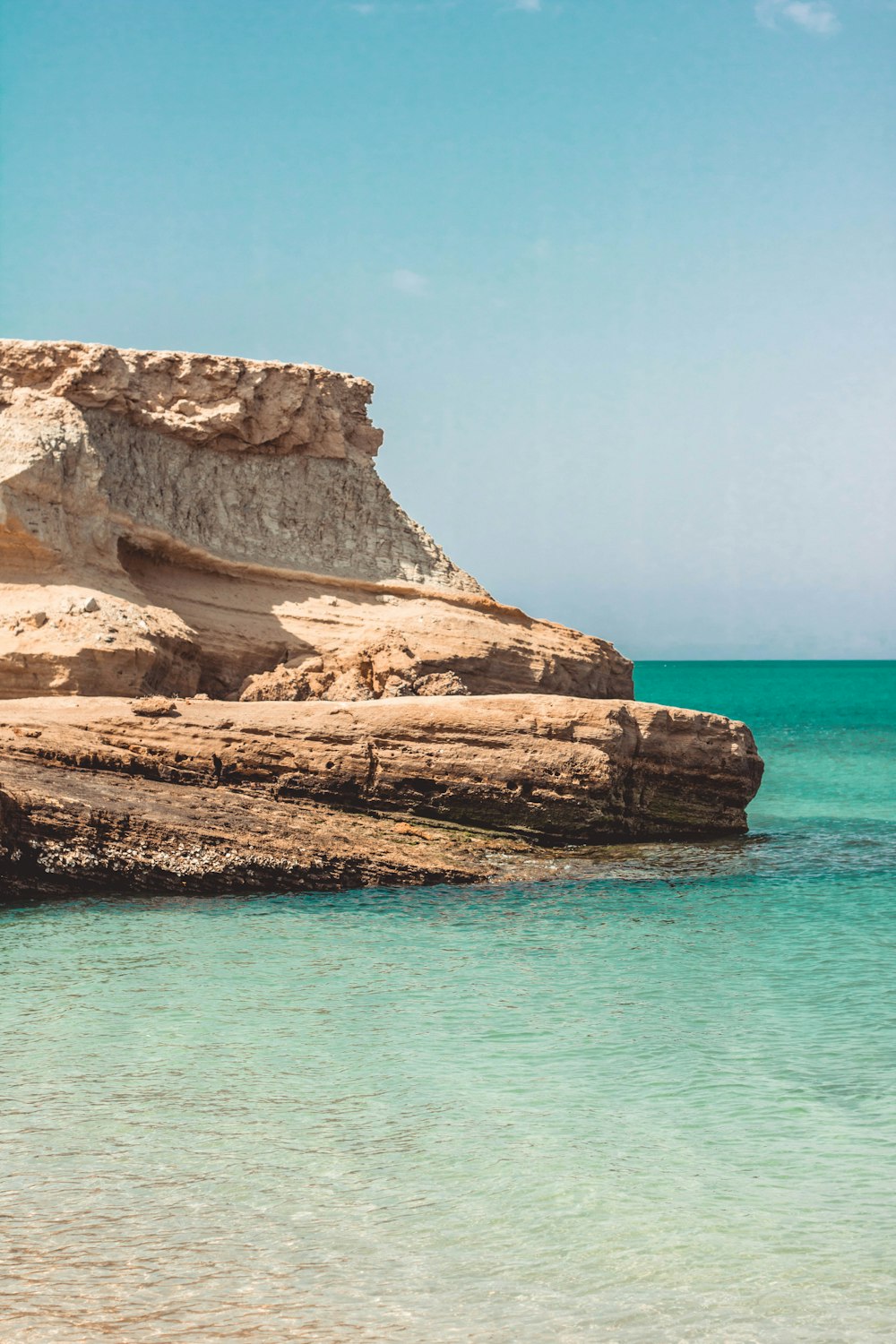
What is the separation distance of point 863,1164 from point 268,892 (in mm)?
6788

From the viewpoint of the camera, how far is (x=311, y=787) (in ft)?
41.2

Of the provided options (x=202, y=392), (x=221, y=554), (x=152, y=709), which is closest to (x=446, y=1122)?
(x=152, y=709)

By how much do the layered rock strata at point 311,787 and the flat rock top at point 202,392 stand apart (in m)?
6.17

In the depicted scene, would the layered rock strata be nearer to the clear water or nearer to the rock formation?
the rock formation

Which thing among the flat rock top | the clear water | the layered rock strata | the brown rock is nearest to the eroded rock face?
the flat rock top

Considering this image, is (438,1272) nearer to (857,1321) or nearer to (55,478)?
(857,1321)

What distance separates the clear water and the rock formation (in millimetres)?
908

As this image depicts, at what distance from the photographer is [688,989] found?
8.70 metres

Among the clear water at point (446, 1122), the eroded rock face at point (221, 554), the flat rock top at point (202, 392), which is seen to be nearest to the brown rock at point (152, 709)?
the eroded rock face at point (221, 554)

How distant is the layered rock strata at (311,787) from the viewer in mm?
11234

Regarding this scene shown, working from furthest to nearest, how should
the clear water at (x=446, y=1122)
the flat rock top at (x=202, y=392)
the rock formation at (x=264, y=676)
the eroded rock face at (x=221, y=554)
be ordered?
the flat rock top at (x=202, y=392) < the eroded rock face at (x=221, y=554) < the rock formation at (x=264, y=676) < the clear water at (x=446, y=1122)

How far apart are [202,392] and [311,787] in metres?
8.12

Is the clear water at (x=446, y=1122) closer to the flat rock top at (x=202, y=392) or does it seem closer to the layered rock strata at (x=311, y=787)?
the layered rock strata at (x=311, y=787)

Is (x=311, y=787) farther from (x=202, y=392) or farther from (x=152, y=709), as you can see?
(x=202, y=392)
